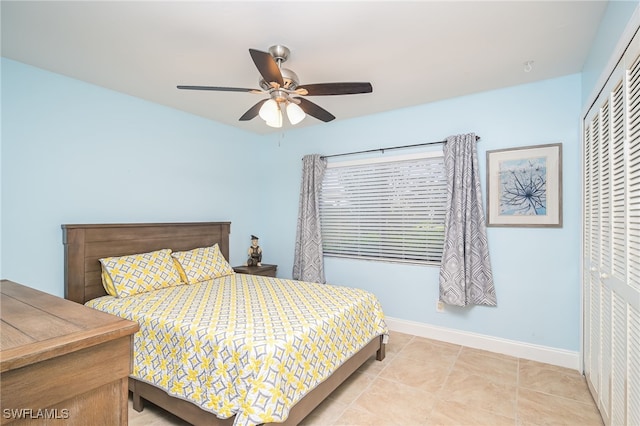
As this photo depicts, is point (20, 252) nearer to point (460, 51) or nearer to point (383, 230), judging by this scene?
point (383, 230)

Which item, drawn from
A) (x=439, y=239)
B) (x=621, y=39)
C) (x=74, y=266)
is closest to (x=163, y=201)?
(x=74, y=266)

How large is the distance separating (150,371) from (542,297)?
10.6 ft

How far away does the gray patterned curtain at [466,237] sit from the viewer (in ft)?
9.84

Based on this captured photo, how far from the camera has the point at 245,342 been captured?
5.52 feet

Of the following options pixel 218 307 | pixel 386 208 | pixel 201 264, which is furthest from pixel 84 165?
pixel 386 208

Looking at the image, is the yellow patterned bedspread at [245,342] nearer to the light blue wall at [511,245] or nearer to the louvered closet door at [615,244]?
the light blue wall at [511,245]

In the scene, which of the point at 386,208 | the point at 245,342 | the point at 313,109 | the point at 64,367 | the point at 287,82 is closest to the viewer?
the point at 64,367

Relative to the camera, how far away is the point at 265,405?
1.57m

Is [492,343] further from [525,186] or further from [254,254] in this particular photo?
[254,254]

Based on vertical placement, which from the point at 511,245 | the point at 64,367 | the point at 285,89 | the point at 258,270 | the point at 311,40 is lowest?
the point at 258,270

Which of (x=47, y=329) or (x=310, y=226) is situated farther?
(x=310, y=226)

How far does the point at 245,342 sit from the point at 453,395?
1643mm

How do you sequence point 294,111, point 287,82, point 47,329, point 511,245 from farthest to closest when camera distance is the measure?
1. point 511,245
2. point 294,111
3. point 287,82
4. point 47,329

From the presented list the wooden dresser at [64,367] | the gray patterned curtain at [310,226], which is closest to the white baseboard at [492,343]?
the gray patterned curtain at [310,226]
